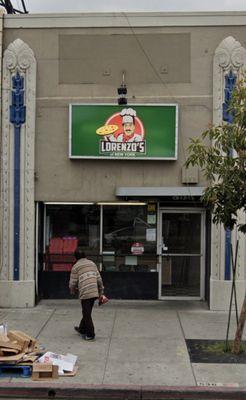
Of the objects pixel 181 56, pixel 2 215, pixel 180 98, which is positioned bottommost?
pixel 2 215

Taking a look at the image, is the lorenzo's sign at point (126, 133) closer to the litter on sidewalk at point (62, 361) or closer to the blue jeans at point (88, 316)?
the blue jeans at point (88, 316)

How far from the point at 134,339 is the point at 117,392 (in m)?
2.30

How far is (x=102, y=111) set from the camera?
36.2 ft

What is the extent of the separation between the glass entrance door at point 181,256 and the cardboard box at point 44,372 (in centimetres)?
529

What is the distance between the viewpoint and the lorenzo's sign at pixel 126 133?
10953 millimetres

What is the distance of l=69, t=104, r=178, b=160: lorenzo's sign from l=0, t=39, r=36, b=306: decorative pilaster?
0.93m

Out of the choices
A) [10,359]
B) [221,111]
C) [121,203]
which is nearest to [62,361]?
[10,359]

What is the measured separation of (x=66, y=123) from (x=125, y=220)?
97.4 inches

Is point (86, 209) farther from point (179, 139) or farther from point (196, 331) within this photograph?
point (196, 331)

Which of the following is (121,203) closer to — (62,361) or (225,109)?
(225,109)

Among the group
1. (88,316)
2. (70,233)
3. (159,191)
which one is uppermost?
(159,191)

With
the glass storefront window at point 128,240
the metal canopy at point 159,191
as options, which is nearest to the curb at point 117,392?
the metal canopy at point 159,191

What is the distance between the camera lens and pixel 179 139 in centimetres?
1101

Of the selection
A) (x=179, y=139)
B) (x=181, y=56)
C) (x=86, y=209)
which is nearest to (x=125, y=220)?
(x=86, y=209)
